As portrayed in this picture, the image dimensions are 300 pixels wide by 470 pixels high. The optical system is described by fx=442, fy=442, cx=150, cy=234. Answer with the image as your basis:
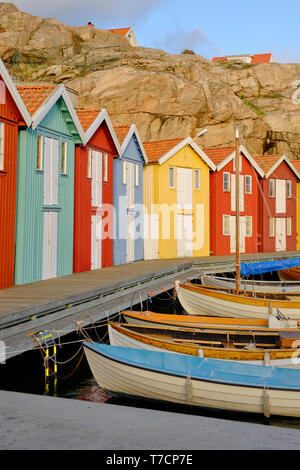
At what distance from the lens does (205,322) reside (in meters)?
16.4

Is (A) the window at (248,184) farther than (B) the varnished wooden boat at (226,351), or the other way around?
(A) the window at (248,184)

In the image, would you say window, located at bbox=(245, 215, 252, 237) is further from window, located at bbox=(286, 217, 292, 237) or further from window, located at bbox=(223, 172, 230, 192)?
window, located at bbox=(286, 217, 292, 237)

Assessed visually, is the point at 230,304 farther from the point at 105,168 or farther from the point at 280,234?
the point at 280,234

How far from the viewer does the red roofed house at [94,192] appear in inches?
953

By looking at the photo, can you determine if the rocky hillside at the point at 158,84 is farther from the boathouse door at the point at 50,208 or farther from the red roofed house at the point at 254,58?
the red roofed house at the point at 254,58

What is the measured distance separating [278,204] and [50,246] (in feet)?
93.7

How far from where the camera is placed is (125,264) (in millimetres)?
29453

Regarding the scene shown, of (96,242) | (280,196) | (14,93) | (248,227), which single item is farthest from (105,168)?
(280,196)

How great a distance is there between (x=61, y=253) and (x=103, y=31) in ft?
237

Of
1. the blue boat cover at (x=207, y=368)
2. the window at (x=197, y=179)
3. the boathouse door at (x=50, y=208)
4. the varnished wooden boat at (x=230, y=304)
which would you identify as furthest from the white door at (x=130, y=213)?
the blue boat cover at (x=207, y=368)

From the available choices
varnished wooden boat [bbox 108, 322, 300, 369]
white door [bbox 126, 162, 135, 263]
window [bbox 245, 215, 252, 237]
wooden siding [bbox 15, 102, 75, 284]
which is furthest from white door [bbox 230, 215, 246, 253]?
varnished wooden boat [bbox 108, 322, 300, 369]

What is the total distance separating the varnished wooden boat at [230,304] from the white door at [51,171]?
7.42 m

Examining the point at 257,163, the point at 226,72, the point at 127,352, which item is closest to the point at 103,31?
the point at 226,72

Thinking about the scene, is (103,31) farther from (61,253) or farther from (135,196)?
(61,253)
